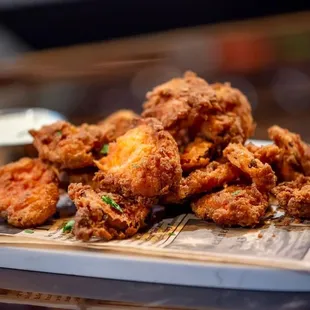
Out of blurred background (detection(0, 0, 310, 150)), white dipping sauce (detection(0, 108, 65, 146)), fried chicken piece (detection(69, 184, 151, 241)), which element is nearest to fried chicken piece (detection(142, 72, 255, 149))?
fried chicken piece (detection(69, 184, 151, 241))

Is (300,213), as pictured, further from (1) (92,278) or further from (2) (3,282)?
(2) (3,282)

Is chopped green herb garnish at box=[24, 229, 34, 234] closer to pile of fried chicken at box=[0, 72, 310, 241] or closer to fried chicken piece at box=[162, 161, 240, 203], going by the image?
pile of fried chicken at box=[0, 72, 310, 241]

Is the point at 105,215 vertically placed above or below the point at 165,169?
below

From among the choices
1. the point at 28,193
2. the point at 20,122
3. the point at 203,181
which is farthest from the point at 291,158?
the point at 20,122

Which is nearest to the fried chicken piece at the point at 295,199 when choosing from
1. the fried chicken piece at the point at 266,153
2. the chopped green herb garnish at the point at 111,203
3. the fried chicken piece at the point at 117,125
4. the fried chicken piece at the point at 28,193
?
the fried chicken piece at the point at 266,153

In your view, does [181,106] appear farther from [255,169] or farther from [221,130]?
[255,169]

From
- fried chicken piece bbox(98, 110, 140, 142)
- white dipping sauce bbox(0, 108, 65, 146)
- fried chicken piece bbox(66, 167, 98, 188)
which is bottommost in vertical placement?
white dipping sauce bbox(0, 108, 65, 146)

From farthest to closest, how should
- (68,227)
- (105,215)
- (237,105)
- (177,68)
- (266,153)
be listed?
(177,68) < (237,105) < (266,153) < (68,227) < (105,215)
